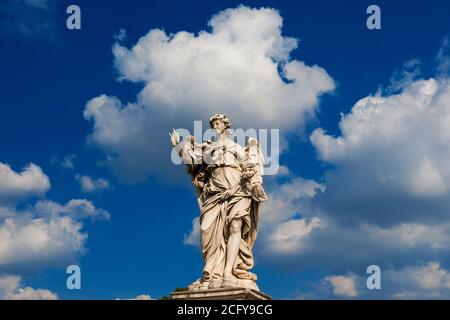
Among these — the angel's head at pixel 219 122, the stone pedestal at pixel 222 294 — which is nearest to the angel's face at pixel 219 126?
the angel's head at pixel 219 122

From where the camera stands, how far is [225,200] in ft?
67.5

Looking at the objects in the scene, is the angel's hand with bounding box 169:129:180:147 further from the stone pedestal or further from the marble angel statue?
the stone pedestal

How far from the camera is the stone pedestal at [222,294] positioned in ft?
61.5

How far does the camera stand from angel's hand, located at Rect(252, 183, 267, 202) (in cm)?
2017

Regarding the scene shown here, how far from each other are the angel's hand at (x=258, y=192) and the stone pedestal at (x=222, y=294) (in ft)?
9.10

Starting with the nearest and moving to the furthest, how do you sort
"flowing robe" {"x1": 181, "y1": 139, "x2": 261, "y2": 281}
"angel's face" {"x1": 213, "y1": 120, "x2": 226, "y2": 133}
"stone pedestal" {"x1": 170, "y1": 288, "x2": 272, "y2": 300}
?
"stone pedestal" {"x1": 170, "y1": 288, "x2": 272, "y2": 300} → "flowing robe" {"x1": 181, "y1": 139, "x2": 261, "y2": 281} → "angel's face" {"x1": 213, "y1": 120, "x2": 226, "y2": 133}

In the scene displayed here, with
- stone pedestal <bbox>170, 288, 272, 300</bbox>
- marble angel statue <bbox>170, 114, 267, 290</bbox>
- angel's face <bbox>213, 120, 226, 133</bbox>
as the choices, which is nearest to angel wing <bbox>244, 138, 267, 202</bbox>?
marble angel statue <bbox>170, 114, 267, 290</bbox>

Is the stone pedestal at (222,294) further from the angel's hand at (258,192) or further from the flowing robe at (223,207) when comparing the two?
the angel's hand at (258,192)

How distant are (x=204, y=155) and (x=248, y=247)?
3218 mm

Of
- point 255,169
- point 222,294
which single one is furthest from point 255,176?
point 222,294

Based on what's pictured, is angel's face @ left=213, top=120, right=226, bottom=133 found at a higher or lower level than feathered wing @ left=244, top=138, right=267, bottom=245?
higher

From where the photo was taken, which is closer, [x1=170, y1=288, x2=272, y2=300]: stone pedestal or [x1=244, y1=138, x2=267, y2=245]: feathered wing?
[x1=170, y1=288, x2=272, y2=300]: stone pedestal
